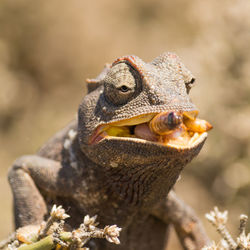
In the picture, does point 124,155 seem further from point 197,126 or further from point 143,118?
point 197,126

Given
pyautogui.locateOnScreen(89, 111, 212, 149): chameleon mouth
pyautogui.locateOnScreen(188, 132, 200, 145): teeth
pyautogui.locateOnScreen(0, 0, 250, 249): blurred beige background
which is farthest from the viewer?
pyautogui.locateOnScreen(0, 0, 250, 249): blurred beige background

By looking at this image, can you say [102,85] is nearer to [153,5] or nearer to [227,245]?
[227,245]

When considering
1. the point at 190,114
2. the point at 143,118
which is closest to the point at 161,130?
the point at 143,118

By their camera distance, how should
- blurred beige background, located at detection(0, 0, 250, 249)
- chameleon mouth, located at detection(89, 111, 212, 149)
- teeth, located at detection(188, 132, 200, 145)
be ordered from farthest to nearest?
blurred beige background, located at detection(0, 0, 250, 249) < teeth, located at detection(188, 132, 200, 145) < chameleon mouth, located at detection(89, 111, 212, 149)

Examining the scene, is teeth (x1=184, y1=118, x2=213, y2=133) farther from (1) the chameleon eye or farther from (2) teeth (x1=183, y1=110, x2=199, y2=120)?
(1) the chameleon eye

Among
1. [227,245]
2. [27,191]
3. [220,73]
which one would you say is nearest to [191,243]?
[227,245]

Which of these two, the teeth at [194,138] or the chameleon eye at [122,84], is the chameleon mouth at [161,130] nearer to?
the teeth at [194,138]

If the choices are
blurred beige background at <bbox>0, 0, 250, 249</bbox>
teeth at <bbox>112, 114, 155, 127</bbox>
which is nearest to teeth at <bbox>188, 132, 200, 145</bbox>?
teeth at <bbox>112, 114, 155, 127</bbox>
